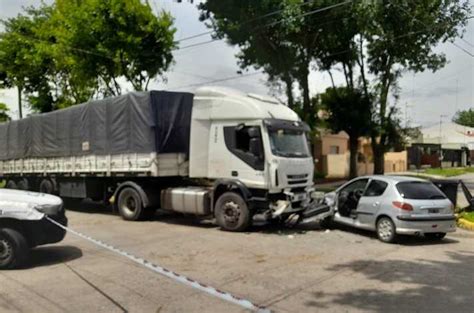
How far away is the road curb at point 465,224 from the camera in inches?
530

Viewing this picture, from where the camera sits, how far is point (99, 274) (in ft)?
26.5

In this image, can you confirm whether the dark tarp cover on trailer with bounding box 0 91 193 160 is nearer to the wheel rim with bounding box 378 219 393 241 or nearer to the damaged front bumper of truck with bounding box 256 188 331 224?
the damaged front bumper of truck with bounding box 256 188 331 224

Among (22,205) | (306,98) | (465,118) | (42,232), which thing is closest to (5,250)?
(42,232)

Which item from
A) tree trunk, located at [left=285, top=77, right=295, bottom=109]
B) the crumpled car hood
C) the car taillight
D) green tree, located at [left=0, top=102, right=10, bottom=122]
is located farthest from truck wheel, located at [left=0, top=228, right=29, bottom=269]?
green tree, located at [left=0, top=102, right=10, bottom=122]

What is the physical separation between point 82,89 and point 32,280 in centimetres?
2227

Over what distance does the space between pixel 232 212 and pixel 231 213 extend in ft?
0.14

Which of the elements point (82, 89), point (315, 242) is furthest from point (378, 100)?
point (315, 242)

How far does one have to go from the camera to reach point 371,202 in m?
11.7

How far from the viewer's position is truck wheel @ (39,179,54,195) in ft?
61.2

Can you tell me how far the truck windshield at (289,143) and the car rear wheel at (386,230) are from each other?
271 centimetres

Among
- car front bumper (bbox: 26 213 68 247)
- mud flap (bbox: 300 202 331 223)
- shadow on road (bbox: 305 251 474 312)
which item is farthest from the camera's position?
mud flap (bbox: 300 202 331 223)

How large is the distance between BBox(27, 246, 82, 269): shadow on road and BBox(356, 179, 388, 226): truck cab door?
6199mm

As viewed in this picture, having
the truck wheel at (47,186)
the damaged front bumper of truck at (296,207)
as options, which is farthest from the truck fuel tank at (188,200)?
the truck wheel at (47,186)

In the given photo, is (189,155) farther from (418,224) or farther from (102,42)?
(102,42)
